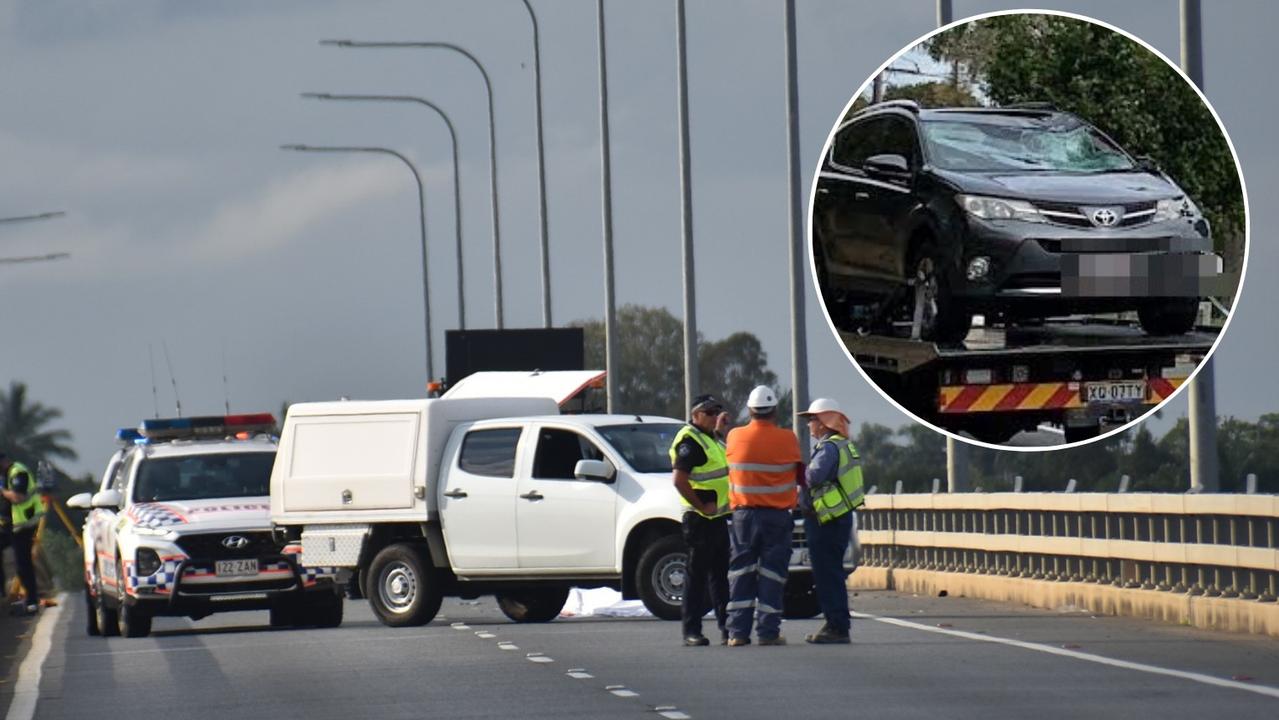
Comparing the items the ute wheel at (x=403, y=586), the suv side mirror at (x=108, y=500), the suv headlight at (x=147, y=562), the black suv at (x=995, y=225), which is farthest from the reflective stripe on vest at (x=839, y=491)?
the suv side mirror at (x=108, y=500)

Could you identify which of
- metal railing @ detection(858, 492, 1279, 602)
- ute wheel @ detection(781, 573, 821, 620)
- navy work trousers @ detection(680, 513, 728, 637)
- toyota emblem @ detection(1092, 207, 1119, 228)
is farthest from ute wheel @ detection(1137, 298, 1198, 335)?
ute wheel @ detection(781, 573, 821, 620)

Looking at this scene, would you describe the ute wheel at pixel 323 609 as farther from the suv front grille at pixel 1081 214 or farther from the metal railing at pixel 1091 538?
the suv front grille at pixel 1081 214

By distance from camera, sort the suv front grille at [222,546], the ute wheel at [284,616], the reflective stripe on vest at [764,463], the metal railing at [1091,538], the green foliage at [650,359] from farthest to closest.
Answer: the green foliage at [650,359] < the ute wheel at [284,616] < the suv front grille at [222,546] < the reflective stripe on vest at [764,463] < the metal railing at [1091,538]

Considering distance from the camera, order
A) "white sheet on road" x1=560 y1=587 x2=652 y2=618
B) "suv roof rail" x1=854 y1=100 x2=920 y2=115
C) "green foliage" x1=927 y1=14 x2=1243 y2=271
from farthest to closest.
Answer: "white sheet on road" x1=560 y1=587 x2=652 y2=618, "suv roof rail" x1=854 y1=100 x2=920 y2=115, "green foliage" x1=927 y1=14 x2=1243 y2=271

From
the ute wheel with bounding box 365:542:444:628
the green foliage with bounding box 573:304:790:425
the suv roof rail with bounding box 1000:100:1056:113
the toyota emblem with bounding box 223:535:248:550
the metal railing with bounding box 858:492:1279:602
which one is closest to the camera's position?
the suv roof rail with bounding box 1000:100:1056:113

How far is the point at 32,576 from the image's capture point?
104ft

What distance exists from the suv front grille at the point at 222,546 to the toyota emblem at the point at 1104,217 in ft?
45.2

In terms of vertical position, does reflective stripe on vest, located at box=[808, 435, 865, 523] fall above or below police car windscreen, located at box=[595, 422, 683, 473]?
below

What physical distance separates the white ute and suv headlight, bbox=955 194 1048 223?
32.6 ft

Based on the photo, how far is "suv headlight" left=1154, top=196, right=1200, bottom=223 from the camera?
12.4 m

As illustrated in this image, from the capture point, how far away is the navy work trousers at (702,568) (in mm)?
19500

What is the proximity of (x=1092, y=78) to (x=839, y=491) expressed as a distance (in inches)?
273

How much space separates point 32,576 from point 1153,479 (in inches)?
895

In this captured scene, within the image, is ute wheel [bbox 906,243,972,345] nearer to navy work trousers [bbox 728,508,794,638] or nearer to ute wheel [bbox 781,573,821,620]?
navy work trousers [bbox 728,508,794,638]
